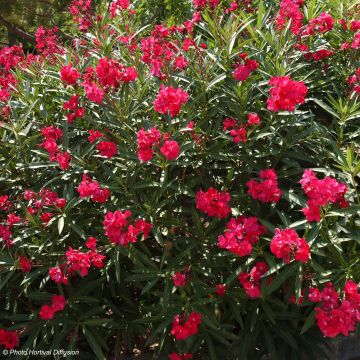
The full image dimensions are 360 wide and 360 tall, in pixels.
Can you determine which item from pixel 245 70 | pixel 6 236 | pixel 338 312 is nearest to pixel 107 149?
pixel 6 236

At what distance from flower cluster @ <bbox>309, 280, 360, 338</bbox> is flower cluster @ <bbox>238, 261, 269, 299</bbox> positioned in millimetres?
261

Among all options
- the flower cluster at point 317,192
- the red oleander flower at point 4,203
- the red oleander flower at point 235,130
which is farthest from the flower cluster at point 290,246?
the red oleander flower at point 4,203

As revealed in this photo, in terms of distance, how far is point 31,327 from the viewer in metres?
2.18

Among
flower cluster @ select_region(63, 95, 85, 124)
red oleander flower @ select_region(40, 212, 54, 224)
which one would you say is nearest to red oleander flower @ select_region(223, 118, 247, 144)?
flower cluster @ select_region(63, 95, 85, 124)

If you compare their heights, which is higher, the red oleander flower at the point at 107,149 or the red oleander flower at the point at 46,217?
the red oleander flower at the point at 107,149

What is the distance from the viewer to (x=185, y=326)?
1835 millimetres

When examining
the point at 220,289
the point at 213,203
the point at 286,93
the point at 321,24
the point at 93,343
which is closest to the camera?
the point at 286,93

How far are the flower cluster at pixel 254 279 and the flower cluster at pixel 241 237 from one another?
0.10 m

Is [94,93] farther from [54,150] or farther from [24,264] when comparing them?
[24,264]

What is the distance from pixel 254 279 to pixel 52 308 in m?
0.89

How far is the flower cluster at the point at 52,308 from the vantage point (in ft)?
6.53

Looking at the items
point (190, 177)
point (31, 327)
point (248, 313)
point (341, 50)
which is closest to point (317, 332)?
point (248, 313)

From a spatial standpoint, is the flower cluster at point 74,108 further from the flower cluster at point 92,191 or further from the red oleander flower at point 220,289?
the red oleander flower at point 220,289

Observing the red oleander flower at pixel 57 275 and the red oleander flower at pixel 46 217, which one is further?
the red oleander flower at pixel 46 217
